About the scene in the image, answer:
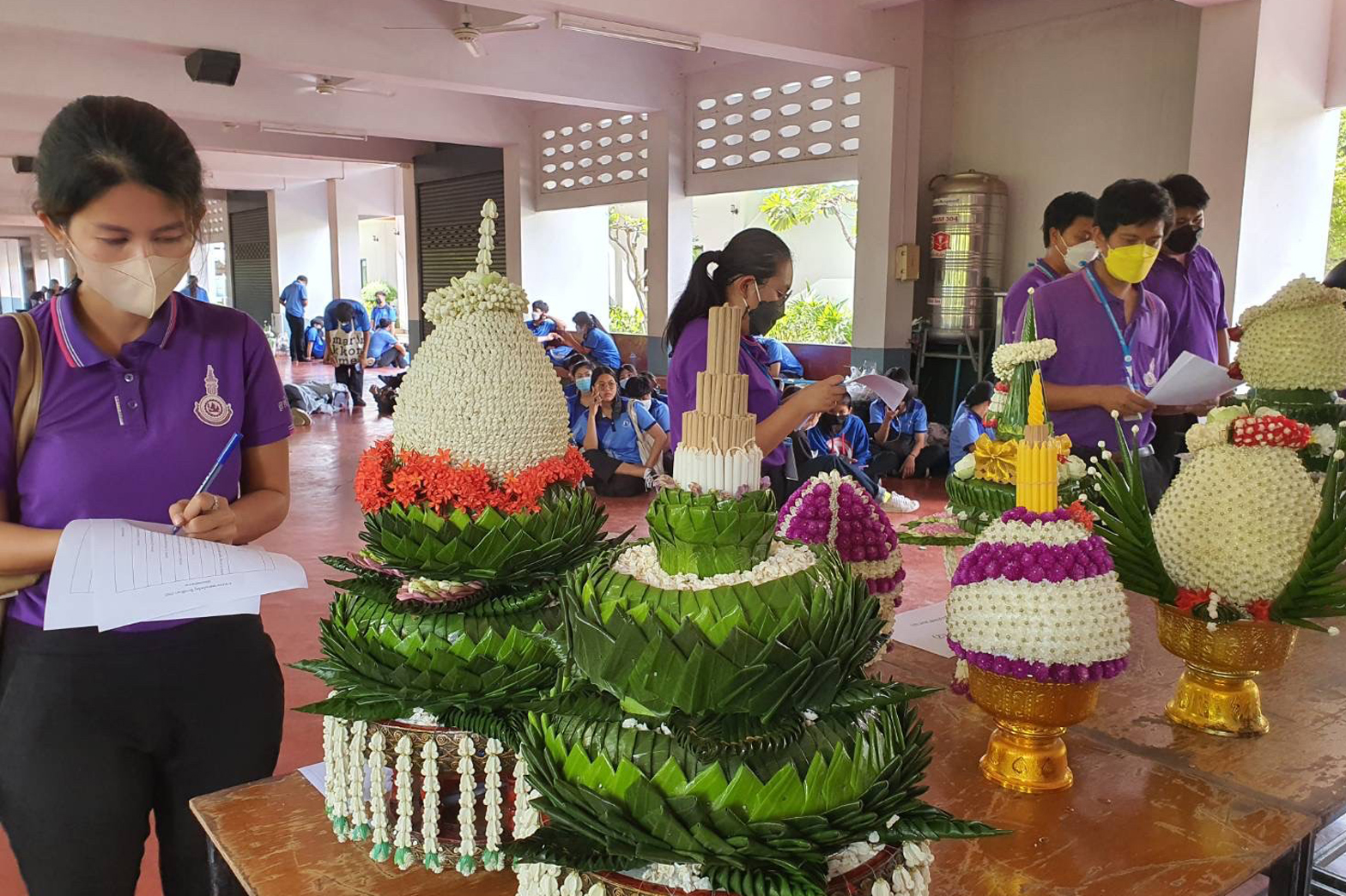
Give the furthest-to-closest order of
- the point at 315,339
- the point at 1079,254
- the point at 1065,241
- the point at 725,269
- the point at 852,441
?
the point at 315,339
the point at 852,441
the point at 1065,241
the point at 1079,254
the point at 725,269

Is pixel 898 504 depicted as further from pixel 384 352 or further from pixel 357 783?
pixel 384 352

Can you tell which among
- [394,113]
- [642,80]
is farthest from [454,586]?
Answer: [394,113]

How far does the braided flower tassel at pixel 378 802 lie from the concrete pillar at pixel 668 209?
7.97 metres

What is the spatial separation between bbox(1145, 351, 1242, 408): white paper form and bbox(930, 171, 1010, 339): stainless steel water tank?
4.77 m

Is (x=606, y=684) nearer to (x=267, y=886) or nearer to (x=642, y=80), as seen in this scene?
(x=267, y=886)

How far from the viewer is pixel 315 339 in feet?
55.3

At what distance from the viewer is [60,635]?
1.25 meters

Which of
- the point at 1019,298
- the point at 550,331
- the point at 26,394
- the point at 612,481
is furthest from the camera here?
the point at 550,331

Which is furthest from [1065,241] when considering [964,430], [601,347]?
[601,347]

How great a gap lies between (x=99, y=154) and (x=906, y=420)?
602 cm

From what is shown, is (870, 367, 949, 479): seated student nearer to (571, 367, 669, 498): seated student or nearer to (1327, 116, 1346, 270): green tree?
(571, 367, 669, 498): seated student

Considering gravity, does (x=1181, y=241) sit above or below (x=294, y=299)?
above

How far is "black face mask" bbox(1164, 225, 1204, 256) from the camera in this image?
3600mm

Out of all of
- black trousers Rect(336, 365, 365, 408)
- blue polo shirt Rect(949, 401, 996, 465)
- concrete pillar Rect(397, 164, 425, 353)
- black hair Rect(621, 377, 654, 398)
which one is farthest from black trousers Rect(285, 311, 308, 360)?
blue polo shirt Rect(949, 401, 996, 465)
